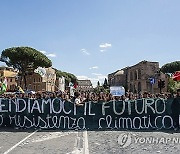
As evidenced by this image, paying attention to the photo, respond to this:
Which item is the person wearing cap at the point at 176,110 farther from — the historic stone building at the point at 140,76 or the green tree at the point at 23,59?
the historic stone building at the point at 140,76

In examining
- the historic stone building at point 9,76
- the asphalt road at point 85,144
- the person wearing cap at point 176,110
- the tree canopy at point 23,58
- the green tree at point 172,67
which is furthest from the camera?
the green tree at point 172,67

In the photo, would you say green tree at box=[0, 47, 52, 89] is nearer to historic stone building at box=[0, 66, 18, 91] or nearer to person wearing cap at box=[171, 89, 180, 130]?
historic stone building at box=[0, 66, 18, 91]

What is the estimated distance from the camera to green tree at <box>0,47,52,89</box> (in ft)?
264

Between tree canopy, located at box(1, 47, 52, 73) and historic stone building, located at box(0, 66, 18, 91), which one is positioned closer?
tree canopy, located at box(1, 47, 52, 73)

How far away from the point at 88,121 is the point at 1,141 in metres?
5.30

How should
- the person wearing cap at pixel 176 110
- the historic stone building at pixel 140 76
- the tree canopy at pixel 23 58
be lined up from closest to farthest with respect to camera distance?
the person wearing cap at pixel 176 110, the tree canopy at pixel 23 58, the historic stone building at pixel 140 76

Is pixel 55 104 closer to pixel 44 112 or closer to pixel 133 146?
pixel 44 112

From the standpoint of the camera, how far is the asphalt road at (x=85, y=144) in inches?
363

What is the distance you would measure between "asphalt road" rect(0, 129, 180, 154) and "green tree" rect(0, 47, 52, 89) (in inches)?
2728

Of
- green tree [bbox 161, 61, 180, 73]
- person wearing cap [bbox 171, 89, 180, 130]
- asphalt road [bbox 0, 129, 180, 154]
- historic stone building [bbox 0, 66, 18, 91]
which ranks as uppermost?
green tree [bbox 161, 61, 180, 73]

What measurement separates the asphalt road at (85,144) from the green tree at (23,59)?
227ft

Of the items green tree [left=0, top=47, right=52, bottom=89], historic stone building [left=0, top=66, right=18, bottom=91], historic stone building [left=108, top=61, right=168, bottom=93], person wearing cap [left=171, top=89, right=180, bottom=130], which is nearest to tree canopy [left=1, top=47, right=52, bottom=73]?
green tree [left=0, top=47, right=52, bottom=89]

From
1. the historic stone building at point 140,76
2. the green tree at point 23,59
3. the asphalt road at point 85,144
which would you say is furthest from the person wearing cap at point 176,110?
the historic stone building at point 140,76

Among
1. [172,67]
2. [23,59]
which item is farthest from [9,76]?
[172,67]
